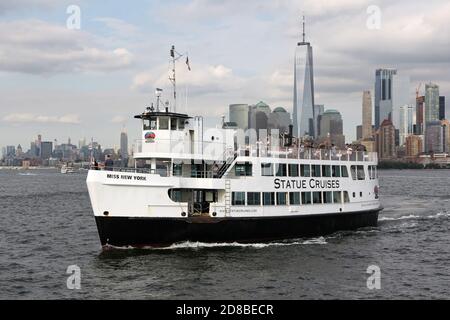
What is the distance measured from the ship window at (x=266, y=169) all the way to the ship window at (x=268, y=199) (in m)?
1.15

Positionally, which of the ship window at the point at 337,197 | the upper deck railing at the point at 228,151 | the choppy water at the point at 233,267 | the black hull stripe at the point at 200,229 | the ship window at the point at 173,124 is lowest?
the choppy water at the point at 233,267

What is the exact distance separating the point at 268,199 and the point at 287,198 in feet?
5.11

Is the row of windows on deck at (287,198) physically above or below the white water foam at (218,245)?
above

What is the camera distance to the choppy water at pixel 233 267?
23844 millimetres

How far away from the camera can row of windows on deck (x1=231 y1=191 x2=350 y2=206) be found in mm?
32125

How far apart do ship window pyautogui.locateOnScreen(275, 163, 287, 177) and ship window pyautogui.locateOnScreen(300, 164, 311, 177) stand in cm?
149

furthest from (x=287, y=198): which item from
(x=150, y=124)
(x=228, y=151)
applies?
(x=150, y=124)

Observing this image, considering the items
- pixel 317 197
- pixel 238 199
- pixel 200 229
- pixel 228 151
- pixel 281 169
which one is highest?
pixel 228 151

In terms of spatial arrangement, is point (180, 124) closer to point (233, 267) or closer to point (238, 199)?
point (238, 199)

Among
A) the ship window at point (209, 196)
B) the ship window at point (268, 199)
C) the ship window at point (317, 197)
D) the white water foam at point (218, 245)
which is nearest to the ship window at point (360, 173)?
the ship window at point (317, 197)

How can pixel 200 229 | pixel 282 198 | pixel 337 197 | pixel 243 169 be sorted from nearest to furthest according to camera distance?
pixel 200 229, pixel 243 169, pixel 282 198, pixel 337 197

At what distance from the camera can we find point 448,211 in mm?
57281

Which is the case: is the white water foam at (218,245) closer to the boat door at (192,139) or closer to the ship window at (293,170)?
the ship window at (293,170)

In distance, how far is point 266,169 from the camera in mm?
33469
